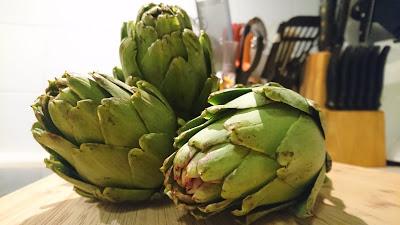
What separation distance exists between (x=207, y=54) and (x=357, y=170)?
401 millimetres

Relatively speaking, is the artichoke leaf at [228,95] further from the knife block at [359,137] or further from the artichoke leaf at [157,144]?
the knife block at [359,137]

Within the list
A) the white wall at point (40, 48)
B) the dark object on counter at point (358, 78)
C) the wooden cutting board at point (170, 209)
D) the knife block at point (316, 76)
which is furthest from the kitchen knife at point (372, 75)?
the white wall at point (40, 48)

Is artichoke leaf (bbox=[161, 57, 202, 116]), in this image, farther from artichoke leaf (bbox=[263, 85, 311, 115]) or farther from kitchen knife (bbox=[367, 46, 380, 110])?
kitchen knife (bbox=[367, 46, 380, 110])

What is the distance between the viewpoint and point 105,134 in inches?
17.2

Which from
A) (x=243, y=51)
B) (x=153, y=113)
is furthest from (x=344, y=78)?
(x=153, y=113)

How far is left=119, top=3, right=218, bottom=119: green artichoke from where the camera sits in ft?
1.65

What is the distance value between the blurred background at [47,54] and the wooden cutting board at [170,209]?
57 cm

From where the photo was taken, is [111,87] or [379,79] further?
[379,79]

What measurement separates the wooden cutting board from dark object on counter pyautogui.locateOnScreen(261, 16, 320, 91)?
75 centimetres

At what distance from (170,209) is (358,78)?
37.6 inches

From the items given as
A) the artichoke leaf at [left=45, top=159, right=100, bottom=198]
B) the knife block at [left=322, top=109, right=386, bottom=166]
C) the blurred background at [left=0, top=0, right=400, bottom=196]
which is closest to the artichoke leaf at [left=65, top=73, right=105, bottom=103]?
the artichoke leaf at [left=45, top=159, right=100, bottom=198]

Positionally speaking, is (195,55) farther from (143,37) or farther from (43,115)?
(43,115)

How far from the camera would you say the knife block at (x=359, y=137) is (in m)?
1.16

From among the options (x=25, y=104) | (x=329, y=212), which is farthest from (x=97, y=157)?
(x=25, y=104)
